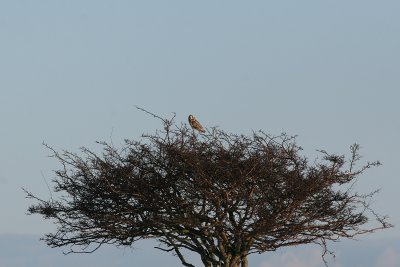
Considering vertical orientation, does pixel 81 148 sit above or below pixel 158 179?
above

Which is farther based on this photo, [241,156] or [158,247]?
[158,247]

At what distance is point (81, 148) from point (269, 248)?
562 centimetres

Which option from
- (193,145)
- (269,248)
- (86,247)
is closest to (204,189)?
(193,145)

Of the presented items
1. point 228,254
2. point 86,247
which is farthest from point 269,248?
point 86,247

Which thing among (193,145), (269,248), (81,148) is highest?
(81,148)

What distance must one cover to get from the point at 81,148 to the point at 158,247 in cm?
332

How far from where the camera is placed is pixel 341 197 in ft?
89.1

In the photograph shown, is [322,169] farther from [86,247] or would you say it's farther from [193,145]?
[86,247]

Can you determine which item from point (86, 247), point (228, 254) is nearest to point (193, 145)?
point (228, 254)

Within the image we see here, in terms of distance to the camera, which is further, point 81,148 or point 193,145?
point 81,148

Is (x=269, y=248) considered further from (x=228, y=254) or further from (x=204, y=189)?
(x=204, y=189)

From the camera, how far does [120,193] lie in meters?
26.0

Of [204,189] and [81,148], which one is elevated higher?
[81,148]

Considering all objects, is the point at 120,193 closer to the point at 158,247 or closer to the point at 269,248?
the point at 158,247
